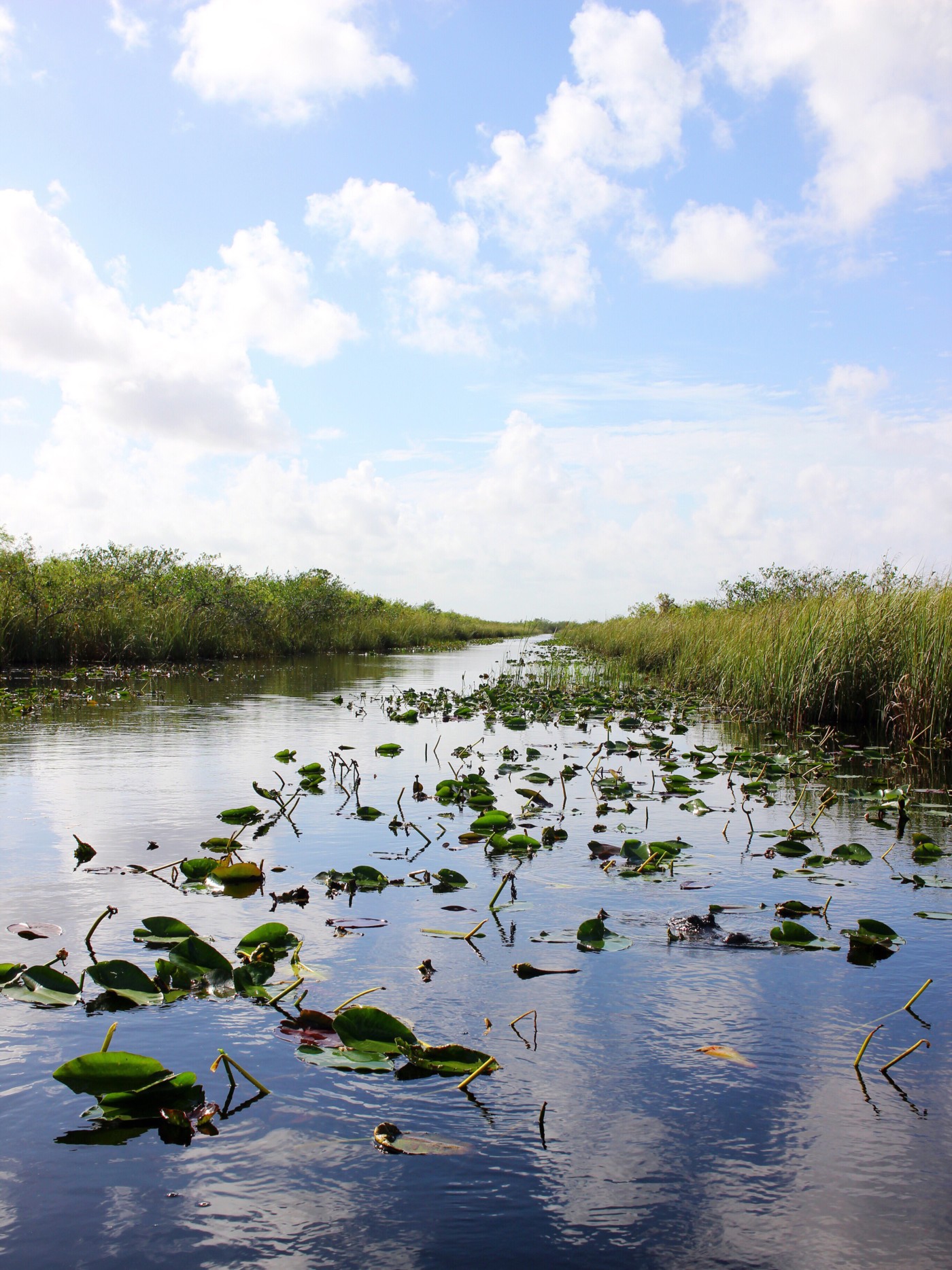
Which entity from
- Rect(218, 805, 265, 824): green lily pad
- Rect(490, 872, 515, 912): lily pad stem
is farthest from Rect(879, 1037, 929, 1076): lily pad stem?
Rect(218, 805, 265, 824): green lily pad

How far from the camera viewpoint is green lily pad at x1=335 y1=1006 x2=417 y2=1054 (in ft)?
7.32

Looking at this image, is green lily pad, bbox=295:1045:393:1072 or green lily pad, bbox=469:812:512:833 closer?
green lily pad, bbox=295:1045:393:1072

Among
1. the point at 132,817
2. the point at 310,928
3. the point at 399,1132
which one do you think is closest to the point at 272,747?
the point at 132,817

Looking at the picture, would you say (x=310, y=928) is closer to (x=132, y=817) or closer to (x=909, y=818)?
(x=132, y=817)

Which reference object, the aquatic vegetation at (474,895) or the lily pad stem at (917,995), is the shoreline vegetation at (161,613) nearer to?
the aquatic vegetation at (474,895)

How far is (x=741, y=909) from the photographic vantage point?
3580mm

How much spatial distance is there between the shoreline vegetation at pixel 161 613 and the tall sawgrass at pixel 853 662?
12.5 m

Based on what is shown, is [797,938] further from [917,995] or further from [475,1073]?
[475,1073]

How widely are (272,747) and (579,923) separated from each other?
4995 mm

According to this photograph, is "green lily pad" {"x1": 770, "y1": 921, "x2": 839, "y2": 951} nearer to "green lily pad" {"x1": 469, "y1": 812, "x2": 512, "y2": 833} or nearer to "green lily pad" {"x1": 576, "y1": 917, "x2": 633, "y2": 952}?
"green lily pad" {"x1": 576, "y1": 917, "x2": 633, "y2": 952}

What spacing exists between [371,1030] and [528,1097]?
0.45m

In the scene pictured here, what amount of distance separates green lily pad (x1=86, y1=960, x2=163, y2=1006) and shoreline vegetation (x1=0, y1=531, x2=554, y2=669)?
1483cm

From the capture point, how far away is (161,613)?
61.9ft

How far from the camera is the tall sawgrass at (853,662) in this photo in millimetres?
8133
